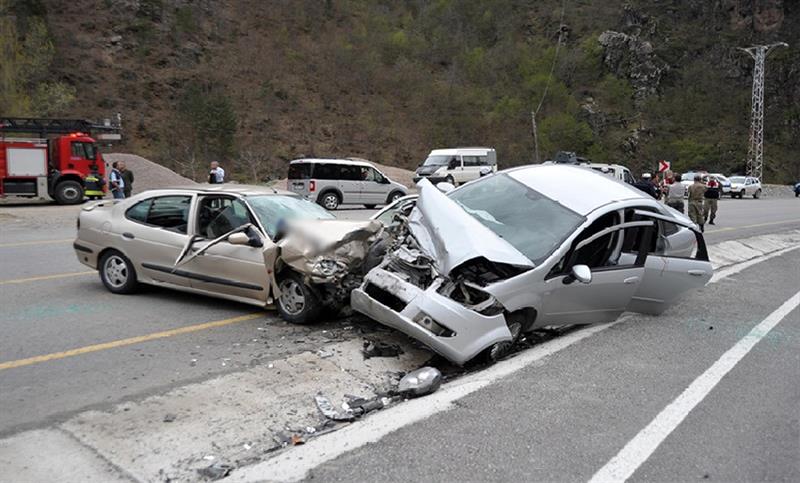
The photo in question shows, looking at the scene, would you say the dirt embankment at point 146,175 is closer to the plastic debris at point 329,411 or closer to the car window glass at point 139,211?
the car window glass at point 139,211

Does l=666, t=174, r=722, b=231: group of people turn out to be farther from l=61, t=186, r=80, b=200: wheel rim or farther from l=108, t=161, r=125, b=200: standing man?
l=61, t=186, r=80, b=200: wheel rim

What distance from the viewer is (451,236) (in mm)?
5547

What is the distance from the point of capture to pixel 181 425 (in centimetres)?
396

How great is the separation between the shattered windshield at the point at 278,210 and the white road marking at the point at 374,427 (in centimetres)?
292

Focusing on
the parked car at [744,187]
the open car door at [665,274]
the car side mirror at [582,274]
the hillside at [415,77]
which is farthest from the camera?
the hillside at [415,77]

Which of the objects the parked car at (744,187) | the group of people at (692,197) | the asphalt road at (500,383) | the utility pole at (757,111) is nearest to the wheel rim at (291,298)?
the asphalt road at (500,383)

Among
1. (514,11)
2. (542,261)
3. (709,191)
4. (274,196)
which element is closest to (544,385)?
(542,261)

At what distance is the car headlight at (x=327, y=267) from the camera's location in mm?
5984

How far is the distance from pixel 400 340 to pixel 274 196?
2604 mm

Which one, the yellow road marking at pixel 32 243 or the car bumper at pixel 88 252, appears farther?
the yellow road marking at pixel 32 243

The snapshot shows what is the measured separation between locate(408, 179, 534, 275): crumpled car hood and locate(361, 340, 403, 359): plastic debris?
36.9 inches

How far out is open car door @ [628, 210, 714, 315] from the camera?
6.52 metres

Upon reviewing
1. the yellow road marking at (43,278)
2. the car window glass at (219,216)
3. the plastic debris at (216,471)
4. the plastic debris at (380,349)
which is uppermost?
the car window glass at (219,216)

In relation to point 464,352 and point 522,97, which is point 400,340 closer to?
point 464,352
